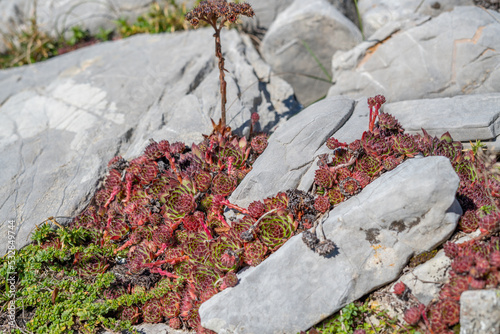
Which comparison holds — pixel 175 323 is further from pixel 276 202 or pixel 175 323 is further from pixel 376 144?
pixel 376 144

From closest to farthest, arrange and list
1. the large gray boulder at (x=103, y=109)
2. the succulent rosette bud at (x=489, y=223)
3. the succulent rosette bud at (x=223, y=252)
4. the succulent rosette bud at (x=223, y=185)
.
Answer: the succulent rosette bud at (x=489, y=223) → the succulent rosette bud at (x=223, y=252) → the succulent rosette bud at (x=223, y=185) → the large gray boulder at (x=103, y=109)

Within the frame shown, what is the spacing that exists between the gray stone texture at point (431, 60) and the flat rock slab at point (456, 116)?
2.95 feet

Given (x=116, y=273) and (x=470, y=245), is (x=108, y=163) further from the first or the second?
(x=470, y=245)

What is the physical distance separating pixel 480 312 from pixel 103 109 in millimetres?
5580

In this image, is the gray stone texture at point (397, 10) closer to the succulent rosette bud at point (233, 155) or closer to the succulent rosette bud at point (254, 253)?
the succulent rosette bud at point (233, 155)

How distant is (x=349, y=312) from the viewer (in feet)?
11.0

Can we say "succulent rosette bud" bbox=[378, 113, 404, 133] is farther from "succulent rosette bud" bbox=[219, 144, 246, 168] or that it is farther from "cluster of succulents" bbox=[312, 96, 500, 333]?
"succulent rosette bud" bbox=[219, 144, 246, 168]

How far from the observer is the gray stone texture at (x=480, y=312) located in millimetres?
2818

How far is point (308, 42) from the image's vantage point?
7230mm

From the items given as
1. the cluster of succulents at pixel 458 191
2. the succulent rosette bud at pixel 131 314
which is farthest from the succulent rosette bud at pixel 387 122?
the succulent rosette bud at pixel 131 314

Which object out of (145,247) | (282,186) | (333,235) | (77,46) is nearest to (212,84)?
(282,186)

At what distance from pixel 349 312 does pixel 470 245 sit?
4.02ft

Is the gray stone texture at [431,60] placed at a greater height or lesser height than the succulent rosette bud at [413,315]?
greater

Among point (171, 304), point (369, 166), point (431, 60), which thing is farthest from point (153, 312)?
point (431, 60)
